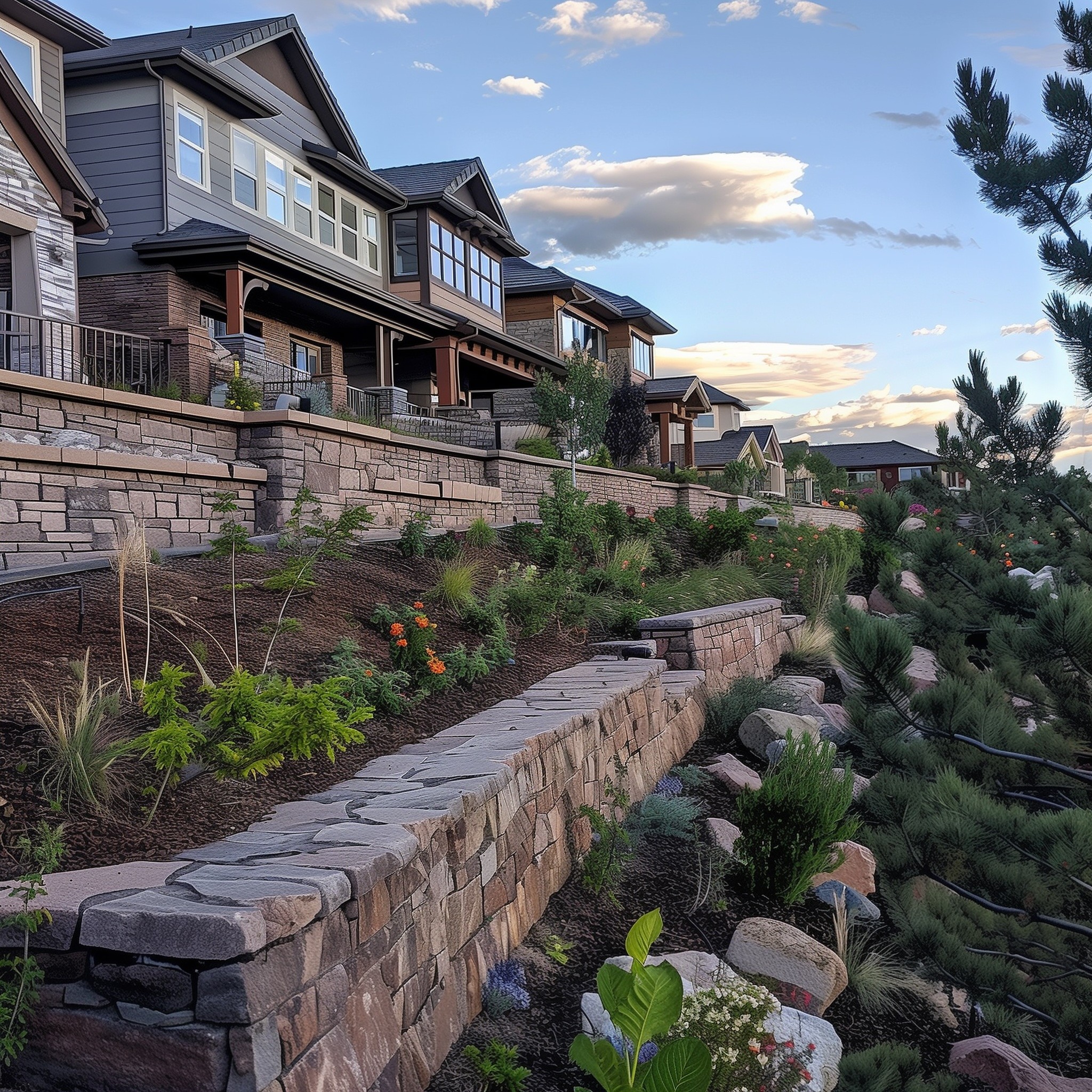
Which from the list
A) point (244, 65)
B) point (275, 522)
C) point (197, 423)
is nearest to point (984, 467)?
point (275, 522)

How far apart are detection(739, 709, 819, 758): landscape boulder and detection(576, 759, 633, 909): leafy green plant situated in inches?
66.2

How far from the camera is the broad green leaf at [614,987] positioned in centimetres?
304

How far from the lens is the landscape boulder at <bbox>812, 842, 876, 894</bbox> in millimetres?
5512

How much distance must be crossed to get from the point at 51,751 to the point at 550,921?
6.86 feet

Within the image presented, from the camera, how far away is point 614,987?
Result: 10.1ft

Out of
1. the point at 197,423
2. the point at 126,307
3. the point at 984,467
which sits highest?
the point at 126,307

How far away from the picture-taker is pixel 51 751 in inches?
141

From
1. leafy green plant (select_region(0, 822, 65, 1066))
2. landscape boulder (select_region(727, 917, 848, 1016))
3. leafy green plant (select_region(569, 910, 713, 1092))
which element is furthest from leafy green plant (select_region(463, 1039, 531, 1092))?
landscape boulder (select_region(727, 917, 848, 1016))

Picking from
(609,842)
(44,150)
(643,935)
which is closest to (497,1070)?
(643,935)

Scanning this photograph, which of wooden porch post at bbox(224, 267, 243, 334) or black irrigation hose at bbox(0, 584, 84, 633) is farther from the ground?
wooden porch post at bbox(224, 267, 243, 334)

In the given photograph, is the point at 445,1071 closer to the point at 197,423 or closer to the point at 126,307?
the point at 197,423

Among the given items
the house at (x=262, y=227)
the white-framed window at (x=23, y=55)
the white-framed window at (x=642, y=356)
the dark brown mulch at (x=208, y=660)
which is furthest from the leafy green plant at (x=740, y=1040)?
the white-framed window at (x=642, y=356)

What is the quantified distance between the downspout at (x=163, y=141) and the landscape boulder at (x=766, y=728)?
1248 centimetres

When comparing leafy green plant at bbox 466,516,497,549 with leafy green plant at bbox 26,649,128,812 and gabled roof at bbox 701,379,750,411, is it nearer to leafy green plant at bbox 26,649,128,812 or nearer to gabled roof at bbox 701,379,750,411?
leafy green plant at bbox 26,649,128,812
